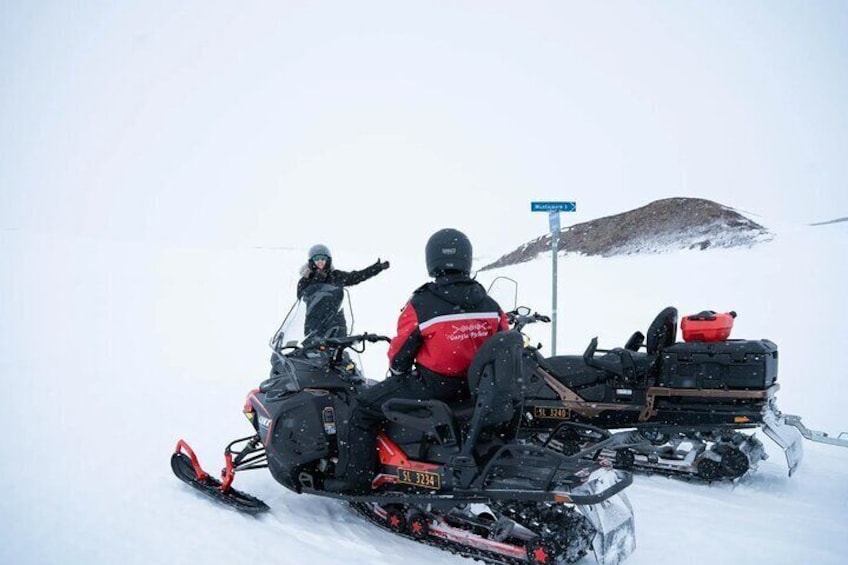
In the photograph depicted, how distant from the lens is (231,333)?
11.7m

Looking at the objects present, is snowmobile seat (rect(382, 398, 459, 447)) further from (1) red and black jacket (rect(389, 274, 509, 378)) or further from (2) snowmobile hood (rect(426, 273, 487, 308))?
(2) snowmobile hood (rect(426, 273, 487, 308))

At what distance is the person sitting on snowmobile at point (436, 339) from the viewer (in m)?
3.53

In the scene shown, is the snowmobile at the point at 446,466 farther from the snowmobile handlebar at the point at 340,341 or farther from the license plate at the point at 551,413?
the license plate at the point at 551,413

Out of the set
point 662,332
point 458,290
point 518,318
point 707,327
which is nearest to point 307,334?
point 458,290

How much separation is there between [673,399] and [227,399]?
4.88 metres

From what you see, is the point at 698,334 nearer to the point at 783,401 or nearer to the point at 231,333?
the point at 783,401

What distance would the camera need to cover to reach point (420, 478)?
3.62 m

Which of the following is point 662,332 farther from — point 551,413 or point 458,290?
point 458,290

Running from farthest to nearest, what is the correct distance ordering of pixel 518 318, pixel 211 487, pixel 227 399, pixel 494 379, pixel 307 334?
pixel 227 399 < pixel 518 318 < pixel 307 334 < pixel 211 487 < pixel 494 379

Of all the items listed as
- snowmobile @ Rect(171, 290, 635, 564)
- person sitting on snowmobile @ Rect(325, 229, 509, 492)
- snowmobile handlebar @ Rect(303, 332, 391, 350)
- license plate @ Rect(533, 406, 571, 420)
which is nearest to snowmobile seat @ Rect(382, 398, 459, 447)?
snowmobile @ Rect(171, 290, 635, 564)

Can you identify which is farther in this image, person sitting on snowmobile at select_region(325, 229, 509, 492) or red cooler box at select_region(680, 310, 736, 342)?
red cooler box at select_region(680, 310, 736, 342)

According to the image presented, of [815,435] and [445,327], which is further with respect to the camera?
[815,435]

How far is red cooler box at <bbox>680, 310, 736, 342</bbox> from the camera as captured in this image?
16.4 feet

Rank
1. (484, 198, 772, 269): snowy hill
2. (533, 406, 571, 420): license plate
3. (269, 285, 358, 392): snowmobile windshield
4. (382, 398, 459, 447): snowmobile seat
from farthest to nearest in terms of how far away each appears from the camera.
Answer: (484, 198, 772, 269): snowy hill < (533, 406, 571, 420): license plate < (269, 285, 358, 392): snowmobile windshield < (382, 398, 459, 447): snowmobile seat
